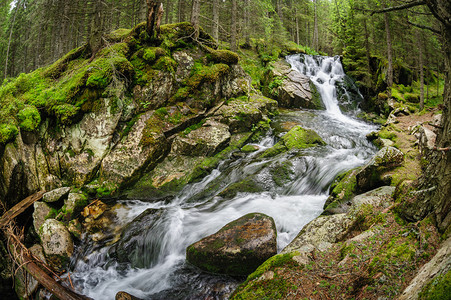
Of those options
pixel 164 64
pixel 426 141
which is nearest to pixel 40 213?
pixel 164 64

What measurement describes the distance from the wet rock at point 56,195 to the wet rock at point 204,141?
12.5 feet

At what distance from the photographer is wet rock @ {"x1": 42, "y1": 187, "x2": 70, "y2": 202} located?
724 centimetres

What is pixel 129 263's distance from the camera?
5.93m

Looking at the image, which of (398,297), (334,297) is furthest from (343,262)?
(398,297)

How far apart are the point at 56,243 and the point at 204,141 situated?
18.9 ft

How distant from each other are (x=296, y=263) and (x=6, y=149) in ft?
28.0

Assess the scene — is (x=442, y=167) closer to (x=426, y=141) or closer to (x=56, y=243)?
(x=426, y=141)

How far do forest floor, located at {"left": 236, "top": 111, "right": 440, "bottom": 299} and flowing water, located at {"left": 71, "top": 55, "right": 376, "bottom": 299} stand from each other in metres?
1.70

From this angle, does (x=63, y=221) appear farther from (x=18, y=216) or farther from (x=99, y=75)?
(x=99, y=75)

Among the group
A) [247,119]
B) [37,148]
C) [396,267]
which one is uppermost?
[247,119]

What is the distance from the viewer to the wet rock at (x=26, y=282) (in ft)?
18.3

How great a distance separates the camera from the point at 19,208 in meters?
6.96

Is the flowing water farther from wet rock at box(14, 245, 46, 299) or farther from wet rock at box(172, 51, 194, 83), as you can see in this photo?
wet rock at box(172, 51, 194, 83)

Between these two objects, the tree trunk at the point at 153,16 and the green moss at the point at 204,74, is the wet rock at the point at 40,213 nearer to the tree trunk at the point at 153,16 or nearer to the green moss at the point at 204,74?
the green moss at the point at 204,74
